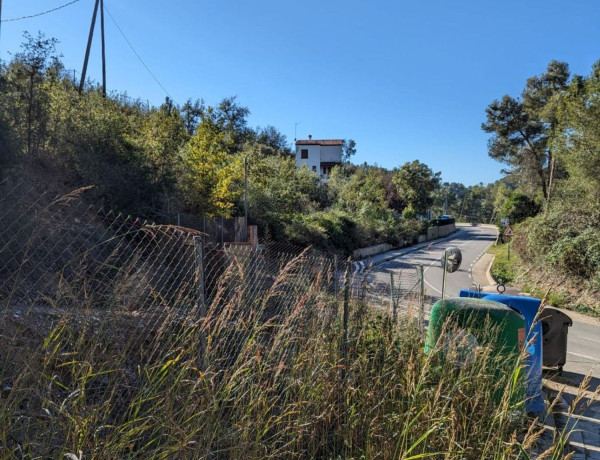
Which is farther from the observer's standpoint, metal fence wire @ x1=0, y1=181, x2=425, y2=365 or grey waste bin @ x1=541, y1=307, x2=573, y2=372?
grey waste bin @ x1=541, y1=307, x2=573, y2=372

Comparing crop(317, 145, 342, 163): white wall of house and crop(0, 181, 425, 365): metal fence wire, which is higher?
crop(317, 145, 342, 163): white wall of house

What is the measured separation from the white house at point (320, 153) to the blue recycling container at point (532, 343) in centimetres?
6367

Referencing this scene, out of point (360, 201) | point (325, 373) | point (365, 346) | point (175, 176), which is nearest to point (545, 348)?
point (365, 346)

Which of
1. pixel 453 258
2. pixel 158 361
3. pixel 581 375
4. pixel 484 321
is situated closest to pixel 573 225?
pixel 581 375

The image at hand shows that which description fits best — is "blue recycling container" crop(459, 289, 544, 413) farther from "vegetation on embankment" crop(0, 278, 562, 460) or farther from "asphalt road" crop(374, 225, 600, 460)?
"vegetation on embankment" crop(0, 278, 562, 460)

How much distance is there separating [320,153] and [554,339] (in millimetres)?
64400

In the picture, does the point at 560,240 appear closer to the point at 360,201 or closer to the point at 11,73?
the point at 11,73

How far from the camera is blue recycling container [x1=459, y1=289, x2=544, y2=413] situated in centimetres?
459

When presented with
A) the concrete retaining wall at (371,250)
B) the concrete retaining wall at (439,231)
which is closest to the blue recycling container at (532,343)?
the concrete retaining wall at (371,250)

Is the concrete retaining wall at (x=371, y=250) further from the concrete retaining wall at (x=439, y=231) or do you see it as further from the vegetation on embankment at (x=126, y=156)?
the concrete retaining wall at (x=439, y=231)

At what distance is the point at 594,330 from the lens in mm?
12227

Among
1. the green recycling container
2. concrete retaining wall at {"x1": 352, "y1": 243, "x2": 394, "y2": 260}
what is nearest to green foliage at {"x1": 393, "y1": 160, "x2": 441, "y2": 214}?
concrete retaining wall at {"x1": 352, "y1": 243, "x2": 394, "y2": 260}

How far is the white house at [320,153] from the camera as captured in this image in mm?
69250

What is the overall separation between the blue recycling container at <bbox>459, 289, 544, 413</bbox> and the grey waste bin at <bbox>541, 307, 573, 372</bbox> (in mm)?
1386
